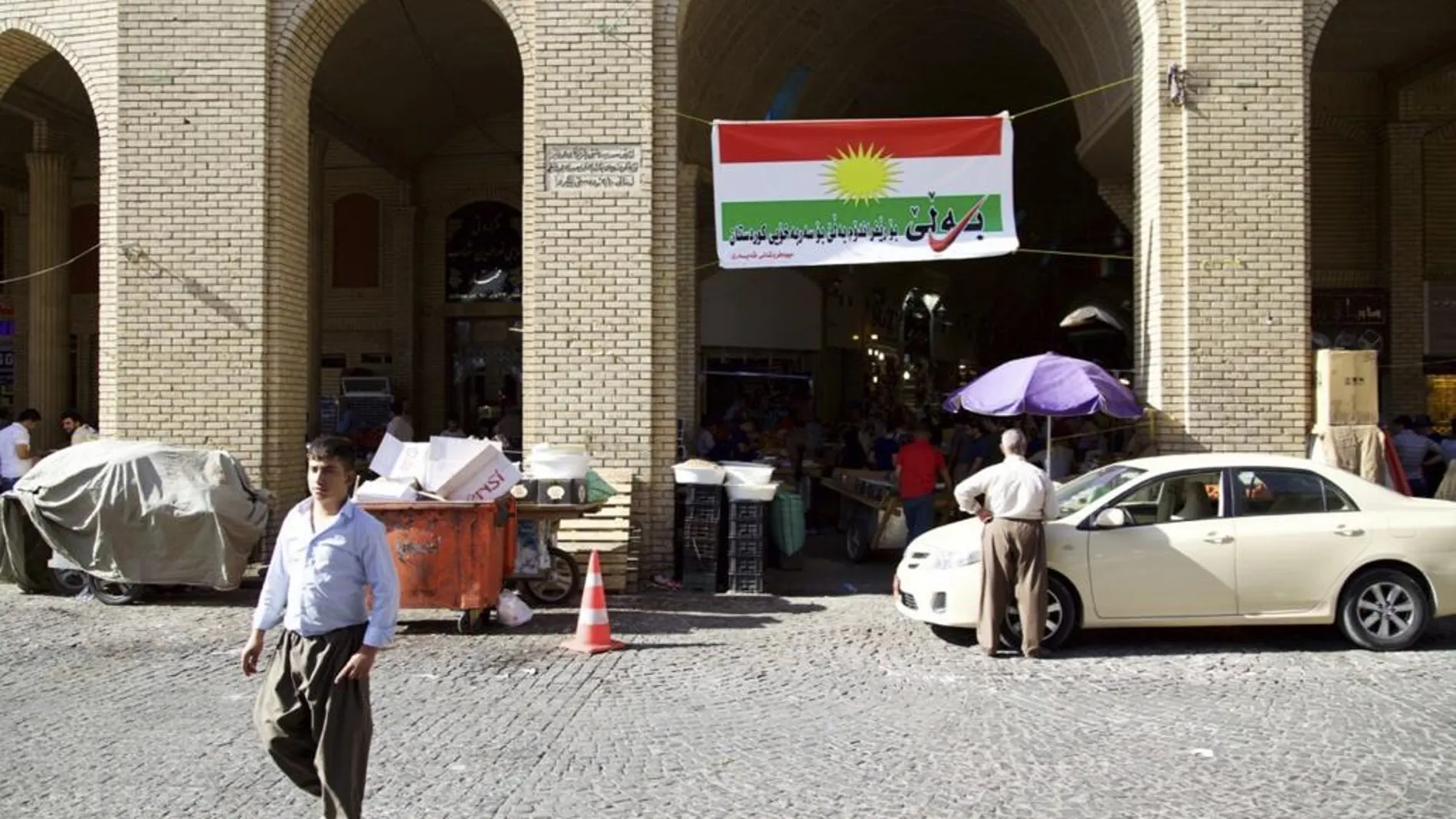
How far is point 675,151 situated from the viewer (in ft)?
37.1

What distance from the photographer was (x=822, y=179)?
11.3m

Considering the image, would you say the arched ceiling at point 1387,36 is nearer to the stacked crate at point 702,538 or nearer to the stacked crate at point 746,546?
the stacked crate at point 746,546

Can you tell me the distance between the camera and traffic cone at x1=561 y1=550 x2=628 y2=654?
8.50 metres

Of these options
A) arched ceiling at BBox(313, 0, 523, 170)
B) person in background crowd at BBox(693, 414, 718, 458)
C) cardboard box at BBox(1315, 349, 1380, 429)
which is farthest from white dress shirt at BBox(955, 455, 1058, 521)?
arched ceiling at BBox(313, 0, 523, 170)

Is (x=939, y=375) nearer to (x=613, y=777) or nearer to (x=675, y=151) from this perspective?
(x=675, y=151)

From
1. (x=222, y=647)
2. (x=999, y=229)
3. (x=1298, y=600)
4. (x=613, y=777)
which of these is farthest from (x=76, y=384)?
(x=1298, y=600)

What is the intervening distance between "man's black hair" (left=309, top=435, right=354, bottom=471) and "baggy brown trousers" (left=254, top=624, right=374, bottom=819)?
0.68m

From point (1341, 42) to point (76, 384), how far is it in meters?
22.5

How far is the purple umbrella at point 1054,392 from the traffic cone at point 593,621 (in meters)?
4.18

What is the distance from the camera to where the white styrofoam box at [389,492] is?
29.7ft

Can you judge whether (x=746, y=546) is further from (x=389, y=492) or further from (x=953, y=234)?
(x=953, y=234)

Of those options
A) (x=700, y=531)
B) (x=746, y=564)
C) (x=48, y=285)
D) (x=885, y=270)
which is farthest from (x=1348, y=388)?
(x=48, y=285)

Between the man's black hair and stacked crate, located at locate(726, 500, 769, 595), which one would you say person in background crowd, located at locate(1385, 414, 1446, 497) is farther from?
the man's black hair

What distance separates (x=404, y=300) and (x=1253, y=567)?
55.2 ft
